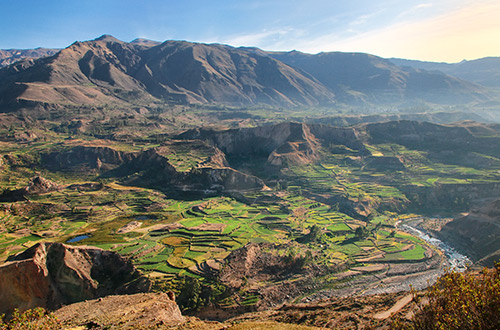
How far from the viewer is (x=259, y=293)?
60938mm

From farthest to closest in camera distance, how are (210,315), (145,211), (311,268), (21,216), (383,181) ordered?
(383,181) → (145,211) → (21,216) → (311,268) → (210,315)

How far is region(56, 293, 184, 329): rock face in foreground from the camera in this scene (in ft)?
112

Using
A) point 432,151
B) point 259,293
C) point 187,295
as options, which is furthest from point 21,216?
point 432,151

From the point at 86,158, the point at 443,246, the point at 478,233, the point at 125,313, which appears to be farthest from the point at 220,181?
the point at 125,313

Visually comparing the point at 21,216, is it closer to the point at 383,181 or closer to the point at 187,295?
the point at 187,295

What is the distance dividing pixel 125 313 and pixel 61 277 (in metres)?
19.6

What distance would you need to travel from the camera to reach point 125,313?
123ft

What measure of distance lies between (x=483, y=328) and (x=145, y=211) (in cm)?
9681

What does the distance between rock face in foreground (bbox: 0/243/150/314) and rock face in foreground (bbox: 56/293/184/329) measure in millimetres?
8427

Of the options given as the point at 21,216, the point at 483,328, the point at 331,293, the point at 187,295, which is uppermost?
the point at 483,328

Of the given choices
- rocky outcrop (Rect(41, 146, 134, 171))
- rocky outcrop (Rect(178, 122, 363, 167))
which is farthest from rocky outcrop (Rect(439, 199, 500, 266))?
rocky outcrop (Rect(41, 146, 134, 171))

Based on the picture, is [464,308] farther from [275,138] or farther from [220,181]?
[275,138]

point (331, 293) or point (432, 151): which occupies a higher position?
point (432, 151)

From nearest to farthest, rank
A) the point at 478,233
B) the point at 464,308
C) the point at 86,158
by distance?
the point at 464,308, the point at 478,233, the point at 86,158
